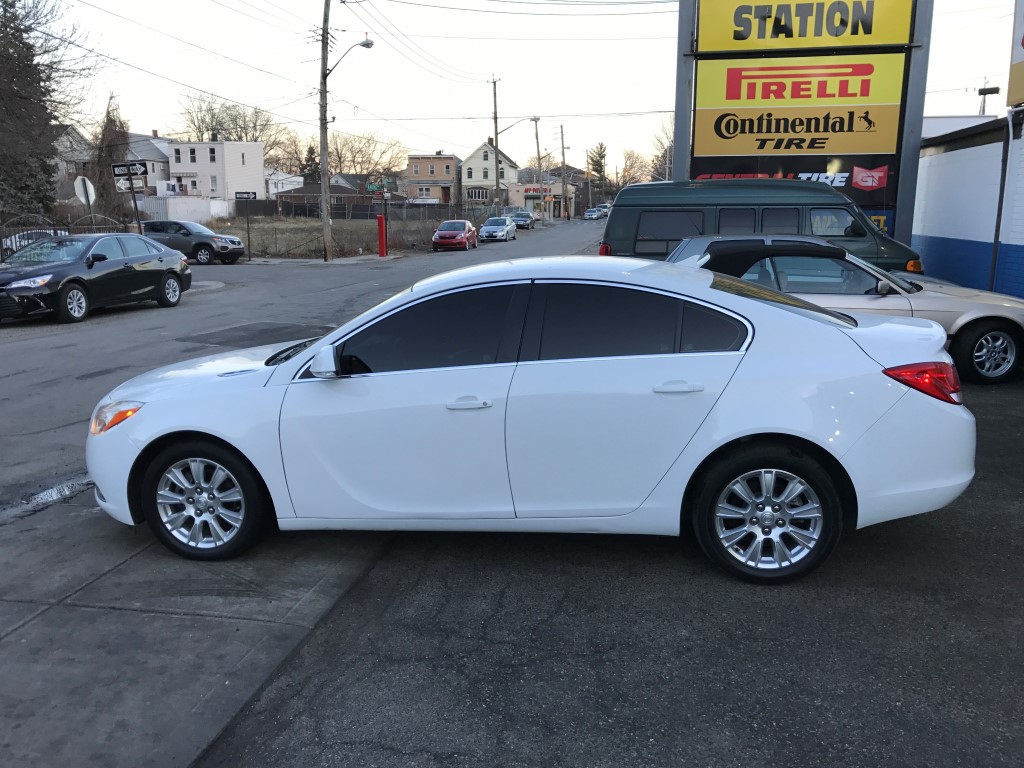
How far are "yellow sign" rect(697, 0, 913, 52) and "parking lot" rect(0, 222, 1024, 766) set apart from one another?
10942 mm

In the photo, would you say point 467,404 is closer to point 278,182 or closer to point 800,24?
point 800,24

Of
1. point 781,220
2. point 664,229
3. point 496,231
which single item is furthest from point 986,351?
point 496,231

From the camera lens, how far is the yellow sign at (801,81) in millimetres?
13984

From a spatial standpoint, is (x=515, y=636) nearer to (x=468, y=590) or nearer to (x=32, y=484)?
(x=468, y=590)

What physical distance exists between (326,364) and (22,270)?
12.5 meters

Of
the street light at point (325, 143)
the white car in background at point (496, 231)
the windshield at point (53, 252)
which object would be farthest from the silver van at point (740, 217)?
the white car in background at point (496, 231)

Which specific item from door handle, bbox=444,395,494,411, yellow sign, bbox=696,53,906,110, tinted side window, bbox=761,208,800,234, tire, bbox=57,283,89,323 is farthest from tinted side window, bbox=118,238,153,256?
door handle, bbox=444,395,494,411

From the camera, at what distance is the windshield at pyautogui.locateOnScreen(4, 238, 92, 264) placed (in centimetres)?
1466

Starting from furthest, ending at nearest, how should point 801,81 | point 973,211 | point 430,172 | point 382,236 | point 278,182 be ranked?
1. point 430,172
2. point 278,182
3. point 382,236
4. point 801,81
5. point 973,211

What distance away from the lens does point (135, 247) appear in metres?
16.1

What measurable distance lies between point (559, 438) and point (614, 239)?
713 centimetres

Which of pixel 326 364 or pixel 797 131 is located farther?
pixel 797 131

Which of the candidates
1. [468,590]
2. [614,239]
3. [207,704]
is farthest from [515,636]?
[614,239]

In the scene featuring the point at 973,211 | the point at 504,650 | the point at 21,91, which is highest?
the point at 21,91
